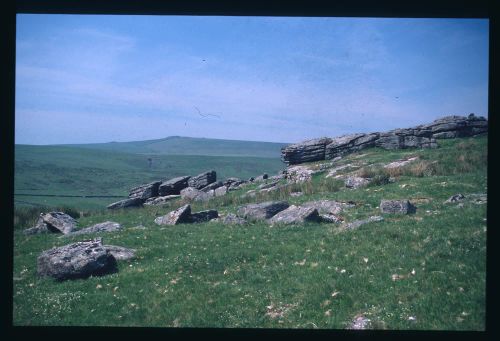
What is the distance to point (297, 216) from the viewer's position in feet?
67.2

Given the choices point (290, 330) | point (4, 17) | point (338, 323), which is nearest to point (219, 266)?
point (290, 330)

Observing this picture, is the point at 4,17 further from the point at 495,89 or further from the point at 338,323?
the point at 495,89

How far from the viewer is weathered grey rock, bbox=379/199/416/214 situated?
18.7 meters

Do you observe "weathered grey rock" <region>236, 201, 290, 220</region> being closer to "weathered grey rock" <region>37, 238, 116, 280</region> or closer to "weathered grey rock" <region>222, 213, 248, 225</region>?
"weathered grey rock" <region>222, 213, 248, 225</region>

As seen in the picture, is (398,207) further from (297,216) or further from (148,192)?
(148,192)

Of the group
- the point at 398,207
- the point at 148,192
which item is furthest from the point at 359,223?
the point at 148,192

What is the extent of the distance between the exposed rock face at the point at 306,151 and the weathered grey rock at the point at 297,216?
1570 inches

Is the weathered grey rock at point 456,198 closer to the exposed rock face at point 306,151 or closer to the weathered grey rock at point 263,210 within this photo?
the weathered grey rock at point 263,210

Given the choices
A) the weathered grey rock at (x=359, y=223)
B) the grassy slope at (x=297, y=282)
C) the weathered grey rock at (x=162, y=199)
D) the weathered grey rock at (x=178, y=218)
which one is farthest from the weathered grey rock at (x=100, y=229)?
the weathered grey rock at (x=162, y=199)

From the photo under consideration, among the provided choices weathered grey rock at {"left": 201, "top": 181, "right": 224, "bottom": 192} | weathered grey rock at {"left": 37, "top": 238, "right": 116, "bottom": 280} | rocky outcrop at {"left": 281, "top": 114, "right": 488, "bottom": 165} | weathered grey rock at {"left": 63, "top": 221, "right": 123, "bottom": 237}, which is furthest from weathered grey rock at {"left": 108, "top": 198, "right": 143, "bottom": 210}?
weathered grey rock at {"left": 37, "top": 238, "right": 116, "bottom": 280}

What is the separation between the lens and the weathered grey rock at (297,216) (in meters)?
20.1

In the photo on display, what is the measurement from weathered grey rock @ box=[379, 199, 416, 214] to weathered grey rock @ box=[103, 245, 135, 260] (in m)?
12.9

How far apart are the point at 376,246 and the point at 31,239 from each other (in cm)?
2006

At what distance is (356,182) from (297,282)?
2206 cm
